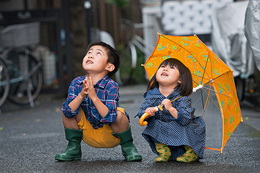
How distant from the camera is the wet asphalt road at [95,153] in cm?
253

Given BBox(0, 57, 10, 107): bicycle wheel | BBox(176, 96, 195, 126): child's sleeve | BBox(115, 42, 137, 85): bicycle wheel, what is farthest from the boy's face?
BBox(115, 42, 137, 85): bicycle wheel

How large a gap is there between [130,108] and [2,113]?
1838 mm

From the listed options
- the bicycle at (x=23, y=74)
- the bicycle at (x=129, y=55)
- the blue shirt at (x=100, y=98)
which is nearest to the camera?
the blue shirt at (x=100, y=98)

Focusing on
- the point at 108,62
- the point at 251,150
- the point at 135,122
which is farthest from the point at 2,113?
the point at 251,150

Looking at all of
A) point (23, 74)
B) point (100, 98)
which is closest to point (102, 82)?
point (100, 98)

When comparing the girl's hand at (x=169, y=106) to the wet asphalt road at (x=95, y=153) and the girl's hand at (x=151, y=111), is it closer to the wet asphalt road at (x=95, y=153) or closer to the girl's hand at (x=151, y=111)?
the girl's hand at (x=151, y=111)

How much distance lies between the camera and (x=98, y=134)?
2.66 m

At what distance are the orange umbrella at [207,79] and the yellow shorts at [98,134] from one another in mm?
558

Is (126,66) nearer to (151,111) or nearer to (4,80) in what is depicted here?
(4,80)

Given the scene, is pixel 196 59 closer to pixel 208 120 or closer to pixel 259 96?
pixel 208 120

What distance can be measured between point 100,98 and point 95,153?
61cm

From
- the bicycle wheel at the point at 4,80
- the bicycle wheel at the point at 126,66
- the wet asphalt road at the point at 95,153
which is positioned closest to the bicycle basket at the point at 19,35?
the bicycle wheel at the point at 4,80

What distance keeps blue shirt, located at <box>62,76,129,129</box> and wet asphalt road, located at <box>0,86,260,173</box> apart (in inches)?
12.3

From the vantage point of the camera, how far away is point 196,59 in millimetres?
2764
